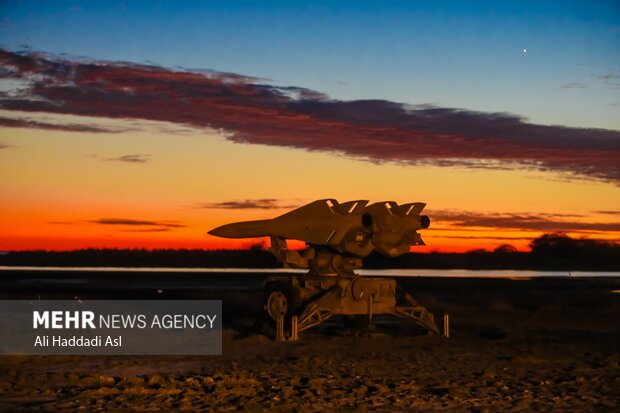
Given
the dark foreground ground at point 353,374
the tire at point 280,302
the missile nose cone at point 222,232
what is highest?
the missile nose cone at point 222,232

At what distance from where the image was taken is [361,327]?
21.0 m

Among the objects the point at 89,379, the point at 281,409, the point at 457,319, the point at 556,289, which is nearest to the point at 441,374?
the point at 281,409

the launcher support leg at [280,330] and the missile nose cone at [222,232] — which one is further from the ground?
the missile nose cone at [222,232]

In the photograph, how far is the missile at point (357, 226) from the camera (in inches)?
770

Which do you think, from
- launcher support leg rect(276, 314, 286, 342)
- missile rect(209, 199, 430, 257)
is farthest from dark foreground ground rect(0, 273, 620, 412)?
missile rect(209, 199, 430, 257)

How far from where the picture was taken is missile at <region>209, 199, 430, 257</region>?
64.1 feet

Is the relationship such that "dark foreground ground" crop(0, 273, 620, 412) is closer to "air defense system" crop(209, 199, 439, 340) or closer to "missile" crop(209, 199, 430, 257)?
"air defense system" crop(209, 199, 439, 340)

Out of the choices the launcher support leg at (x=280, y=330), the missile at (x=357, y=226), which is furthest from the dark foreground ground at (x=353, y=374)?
the missile at (x=357, y=226)

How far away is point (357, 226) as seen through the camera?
19547 mm

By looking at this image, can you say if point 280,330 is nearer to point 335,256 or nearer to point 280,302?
point 280,302

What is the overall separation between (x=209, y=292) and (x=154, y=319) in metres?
14.1

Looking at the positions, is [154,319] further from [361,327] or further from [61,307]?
[361,327]

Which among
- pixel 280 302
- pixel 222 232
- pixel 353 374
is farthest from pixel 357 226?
pixel 353 374

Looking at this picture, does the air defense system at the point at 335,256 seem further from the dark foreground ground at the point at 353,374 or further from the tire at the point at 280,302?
the dark foreground ground at the point at 353,374
